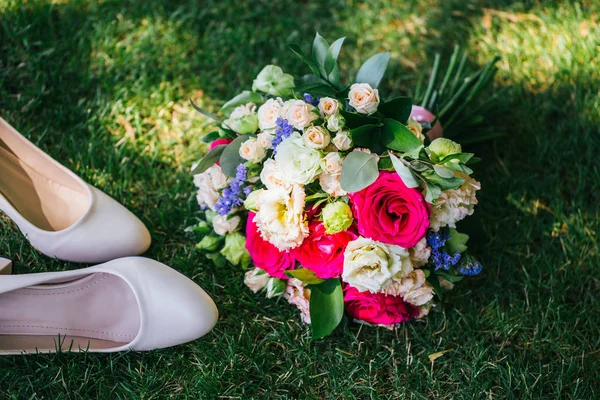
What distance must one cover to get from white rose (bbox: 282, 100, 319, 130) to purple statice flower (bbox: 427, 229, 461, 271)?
0.36 m

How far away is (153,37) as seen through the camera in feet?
6.93

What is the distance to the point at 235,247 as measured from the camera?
152cm

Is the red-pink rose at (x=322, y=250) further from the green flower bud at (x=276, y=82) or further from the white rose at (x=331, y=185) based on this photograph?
the green flower bud at (x=276, y=82)

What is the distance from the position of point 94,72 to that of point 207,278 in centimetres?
87

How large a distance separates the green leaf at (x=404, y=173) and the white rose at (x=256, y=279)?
48 cm

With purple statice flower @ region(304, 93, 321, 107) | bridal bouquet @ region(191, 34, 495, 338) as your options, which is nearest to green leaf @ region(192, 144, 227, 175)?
bridal bouquet @ region(191, 34, 495, 338)

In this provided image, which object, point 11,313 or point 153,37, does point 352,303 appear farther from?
point 153,37

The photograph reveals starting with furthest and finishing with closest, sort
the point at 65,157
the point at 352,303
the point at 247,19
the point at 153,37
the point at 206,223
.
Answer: the point at 247,19, the point at 153,37, the point at 65,157, the point at 206,223, the point at 352,303

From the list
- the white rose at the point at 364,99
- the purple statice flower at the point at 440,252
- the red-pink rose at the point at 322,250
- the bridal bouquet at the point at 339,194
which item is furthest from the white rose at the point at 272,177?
the purple statice flower at the point at 440,252

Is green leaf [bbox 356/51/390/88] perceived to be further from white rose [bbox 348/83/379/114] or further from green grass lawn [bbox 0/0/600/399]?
green grass lawn [bbox 0/0/600/399]

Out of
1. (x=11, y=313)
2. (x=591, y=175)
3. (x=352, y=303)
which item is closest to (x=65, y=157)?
(x=11, y=313)

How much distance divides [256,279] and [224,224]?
162mm

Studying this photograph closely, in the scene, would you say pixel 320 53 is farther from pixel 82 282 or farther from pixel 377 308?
pixel 82 282

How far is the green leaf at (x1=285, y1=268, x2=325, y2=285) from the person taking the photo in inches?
52.2
